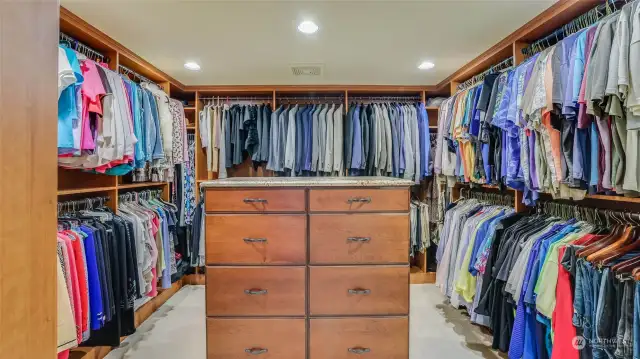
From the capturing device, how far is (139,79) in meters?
3.22

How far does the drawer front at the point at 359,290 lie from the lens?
1.79 meters

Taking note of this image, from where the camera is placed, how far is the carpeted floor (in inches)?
97.5

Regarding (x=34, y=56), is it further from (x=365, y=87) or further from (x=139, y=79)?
(x=365, y=87)

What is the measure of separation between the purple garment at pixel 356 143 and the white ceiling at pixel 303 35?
547 millimetres

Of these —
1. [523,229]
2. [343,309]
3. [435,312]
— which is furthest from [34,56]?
[435,312]

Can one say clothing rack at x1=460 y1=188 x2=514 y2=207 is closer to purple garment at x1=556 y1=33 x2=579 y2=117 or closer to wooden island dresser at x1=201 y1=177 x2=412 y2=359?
purple garment at x1=556 y1=33 x2=579 y2=117

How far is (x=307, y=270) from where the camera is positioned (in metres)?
1.80

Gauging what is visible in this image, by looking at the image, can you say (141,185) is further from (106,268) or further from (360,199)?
(360,199)

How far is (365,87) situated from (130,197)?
2.63 meters

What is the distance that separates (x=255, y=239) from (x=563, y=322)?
1.53 meters

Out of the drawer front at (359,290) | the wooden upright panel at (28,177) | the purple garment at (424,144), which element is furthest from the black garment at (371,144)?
the wooden upright panel at (28,177)

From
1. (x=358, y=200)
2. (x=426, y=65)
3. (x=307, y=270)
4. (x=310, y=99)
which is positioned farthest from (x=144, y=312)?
(x=426, y=65)

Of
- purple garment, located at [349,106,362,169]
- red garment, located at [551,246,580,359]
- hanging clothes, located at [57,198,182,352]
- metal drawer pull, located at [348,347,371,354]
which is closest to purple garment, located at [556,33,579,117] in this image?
red garment, located at [551,246,580,359]

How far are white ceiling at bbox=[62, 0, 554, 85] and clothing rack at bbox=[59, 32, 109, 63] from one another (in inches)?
7.1
